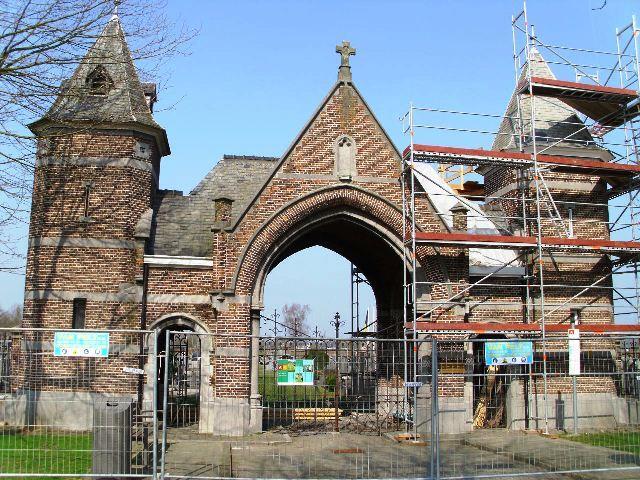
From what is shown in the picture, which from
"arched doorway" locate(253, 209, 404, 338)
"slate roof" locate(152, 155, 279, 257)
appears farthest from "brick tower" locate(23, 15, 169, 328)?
"arched doorway" locate(253, 209, 404, 338)

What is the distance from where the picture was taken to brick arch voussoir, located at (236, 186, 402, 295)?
16562 mm

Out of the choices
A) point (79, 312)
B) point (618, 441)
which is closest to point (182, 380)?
point (79, 312)

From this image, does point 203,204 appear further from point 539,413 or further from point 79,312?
point 539,413

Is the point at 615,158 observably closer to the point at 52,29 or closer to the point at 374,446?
the point at 374,446

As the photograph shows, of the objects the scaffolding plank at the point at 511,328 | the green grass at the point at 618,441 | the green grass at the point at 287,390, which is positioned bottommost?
the green grass at the point at 618,441

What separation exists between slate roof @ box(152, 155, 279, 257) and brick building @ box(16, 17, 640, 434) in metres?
0.06

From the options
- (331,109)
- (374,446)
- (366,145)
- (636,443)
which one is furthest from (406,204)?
(636,443)

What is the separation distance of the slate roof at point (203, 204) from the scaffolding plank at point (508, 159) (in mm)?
4191

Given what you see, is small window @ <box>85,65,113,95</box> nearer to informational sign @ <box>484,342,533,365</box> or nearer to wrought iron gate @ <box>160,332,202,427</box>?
wrought iron gate @ <box>160,332,202,427</box>

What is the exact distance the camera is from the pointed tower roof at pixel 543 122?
19.6 m

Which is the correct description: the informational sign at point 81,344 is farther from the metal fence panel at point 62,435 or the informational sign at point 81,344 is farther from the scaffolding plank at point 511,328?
the scaffolding plank at point 511,328

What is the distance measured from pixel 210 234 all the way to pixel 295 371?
725 centimetres

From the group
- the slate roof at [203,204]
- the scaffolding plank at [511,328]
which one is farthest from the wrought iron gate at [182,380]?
the scaffolding plank at [511,328]

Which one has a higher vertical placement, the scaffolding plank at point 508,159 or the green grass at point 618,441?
the scaffolding plank at point 508,159
